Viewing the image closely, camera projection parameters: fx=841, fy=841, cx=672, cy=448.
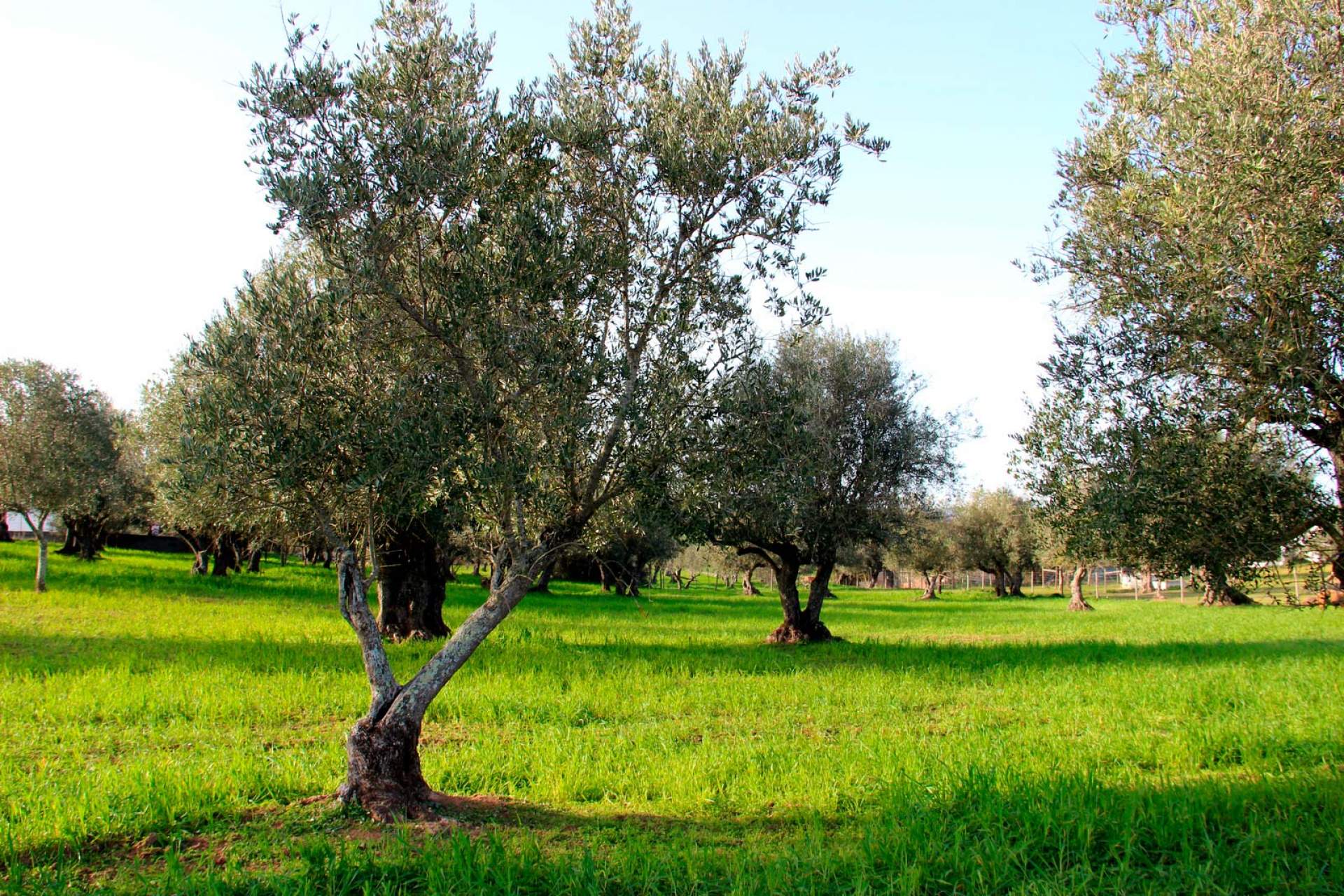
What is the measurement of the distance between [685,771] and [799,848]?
2678 millimetres

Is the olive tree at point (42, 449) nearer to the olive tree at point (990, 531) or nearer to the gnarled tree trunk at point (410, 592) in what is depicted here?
the gnarled tree trunk at point (410, 592)

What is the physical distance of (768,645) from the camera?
85.7 ft

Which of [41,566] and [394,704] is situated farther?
[41,566]

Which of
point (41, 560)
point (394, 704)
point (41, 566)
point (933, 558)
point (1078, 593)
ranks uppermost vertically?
point (933, 558)

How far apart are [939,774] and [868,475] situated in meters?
15.3

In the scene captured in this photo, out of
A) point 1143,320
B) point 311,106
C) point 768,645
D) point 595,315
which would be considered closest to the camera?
point 311,106

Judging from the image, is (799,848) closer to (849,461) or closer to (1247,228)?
(1247,228)

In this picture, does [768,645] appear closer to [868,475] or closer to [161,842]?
[868,475]

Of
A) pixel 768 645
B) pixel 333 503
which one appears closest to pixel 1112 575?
pixel 768 645

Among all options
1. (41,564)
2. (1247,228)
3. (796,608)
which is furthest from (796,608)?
(41,564)

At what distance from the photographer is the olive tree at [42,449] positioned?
102 ft

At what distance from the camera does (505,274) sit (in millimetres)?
8344

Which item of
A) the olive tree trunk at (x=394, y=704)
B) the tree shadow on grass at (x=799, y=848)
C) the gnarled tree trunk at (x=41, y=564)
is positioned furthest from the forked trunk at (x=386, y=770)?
the gnarled tree trunk at (x=41, y=564)

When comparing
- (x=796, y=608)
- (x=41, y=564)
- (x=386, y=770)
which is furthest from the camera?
(x=41, y=564)
